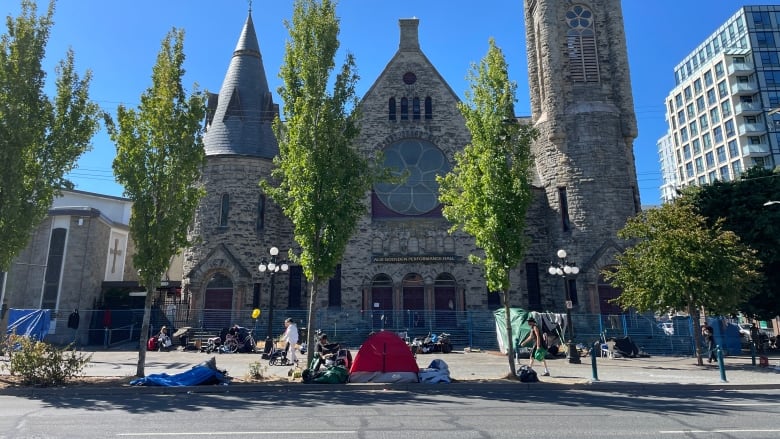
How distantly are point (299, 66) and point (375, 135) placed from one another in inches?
557

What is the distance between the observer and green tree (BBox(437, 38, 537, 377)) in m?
14.5

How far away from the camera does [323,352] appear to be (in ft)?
47.9

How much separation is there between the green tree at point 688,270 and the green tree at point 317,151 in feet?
37.5

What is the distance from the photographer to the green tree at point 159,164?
557 inches

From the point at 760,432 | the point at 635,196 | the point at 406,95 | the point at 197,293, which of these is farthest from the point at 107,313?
the point at 635,196

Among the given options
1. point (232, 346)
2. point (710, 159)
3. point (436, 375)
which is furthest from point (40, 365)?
point (710, 159)

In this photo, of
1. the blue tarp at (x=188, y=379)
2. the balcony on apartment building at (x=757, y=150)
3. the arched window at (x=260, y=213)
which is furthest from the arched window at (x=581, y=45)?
the balcony on apartment building at (x=757, y=150)

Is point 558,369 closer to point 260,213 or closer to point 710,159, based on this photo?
point 260,213

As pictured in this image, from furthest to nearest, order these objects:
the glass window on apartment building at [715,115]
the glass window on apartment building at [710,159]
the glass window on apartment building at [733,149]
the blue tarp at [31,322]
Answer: the glass window on apartment building at [710,159], the glass window on apartment building at [715,115], the glass window on apartment building at [733,149], the blue tarp at [31,322]

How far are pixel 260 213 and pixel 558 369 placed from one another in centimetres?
1881

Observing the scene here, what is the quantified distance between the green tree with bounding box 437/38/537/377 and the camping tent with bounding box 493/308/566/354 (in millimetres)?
6142

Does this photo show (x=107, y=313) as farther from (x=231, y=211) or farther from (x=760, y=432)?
(x=760, y=432)

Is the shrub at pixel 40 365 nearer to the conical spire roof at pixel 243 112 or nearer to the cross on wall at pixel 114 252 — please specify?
the conical spire roof at pixel 243 112

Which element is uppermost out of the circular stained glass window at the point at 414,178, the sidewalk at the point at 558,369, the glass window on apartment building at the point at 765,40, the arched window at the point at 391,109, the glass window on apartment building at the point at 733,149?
the glass window on apartment building at the point at 765,40
